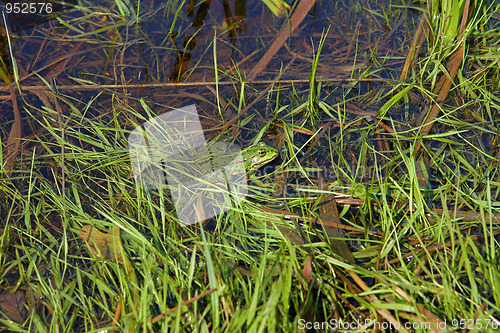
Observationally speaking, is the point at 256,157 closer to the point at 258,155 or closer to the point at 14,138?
the point at 258,155

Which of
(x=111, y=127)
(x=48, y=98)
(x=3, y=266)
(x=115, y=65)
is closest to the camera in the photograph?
(x=3, y=266)

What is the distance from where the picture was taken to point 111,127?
9.50ft

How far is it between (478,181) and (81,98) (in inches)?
133

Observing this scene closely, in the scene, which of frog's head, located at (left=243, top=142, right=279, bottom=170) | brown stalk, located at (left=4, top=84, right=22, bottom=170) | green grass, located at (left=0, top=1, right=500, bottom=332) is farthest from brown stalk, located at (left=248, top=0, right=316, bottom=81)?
brown stalk, located at (left=4, top=84, right=22, bottom=170)

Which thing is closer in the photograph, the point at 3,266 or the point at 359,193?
the point at 3,266

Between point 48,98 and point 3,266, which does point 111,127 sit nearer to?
point 48,98

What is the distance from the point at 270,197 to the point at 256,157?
36 cm

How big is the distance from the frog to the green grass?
0.09 m

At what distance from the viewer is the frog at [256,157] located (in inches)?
105

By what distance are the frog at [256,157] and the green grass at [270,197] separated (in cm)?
9

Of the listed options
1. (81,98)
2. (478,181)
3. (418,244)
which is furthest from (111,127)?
(478,181)

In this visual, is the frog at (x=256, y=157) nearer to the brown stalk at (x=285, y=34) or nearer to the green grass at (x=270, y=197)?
the green grass at (x=270, y=197)

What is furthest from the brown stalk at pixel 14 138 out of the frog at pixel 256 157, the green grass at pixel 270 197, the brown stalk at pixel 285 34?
the brown stalk at pixel 285 34

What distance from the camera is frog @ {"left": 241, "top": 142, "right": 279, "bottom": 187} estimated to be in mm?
2664
